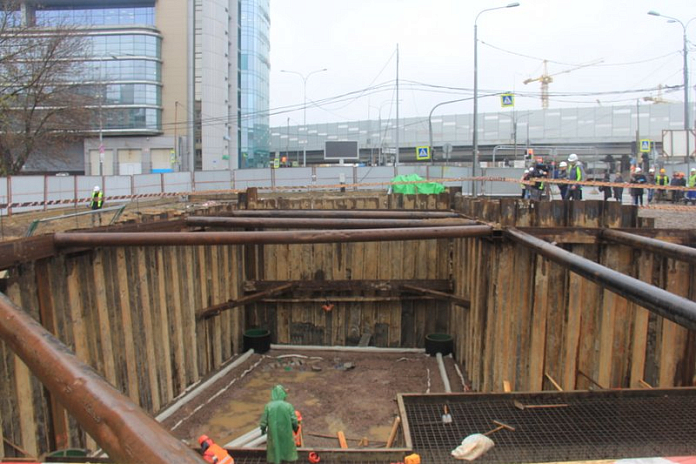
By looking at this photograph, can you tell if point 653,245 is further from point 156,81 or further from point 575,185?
point 156,81

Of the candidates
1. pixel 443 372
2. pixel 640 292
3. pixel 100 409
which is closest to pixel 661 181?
pixel 443 372

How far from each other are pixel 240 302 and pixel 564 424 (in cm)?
693

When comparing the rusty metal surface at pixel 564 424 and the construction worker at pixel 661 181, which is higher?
the construction worker at pixel 661 181

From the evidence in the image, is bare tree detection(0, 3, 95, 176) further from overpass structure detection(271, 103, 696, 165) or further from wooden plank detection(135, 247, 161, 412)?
overpass structure detection(271, 103, 696, 165)

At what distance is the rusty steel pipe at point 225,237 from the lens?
18.2ft

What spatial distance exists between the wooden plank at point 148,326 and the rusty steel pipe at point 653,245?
19.7ft

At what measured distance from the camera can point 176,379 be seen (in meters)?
8.07

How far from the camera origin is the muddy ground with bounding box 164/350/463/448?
7.41 m

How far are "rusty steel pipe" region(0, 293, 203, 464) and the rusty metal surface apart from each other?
2.71 m

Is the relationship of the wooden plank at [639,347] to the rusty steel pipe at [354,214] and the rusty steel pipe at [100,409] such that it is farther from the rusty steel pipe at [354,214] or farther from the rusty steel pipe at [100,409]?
the rusty steel pipe at [100,409]

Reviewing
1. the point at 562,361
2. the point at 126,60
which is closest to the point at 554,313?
the point at 562,361

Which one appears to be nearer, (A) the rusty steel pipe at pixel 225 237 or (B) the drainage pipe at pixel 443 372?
(A) the rusty steel pipe at pixel 225 237

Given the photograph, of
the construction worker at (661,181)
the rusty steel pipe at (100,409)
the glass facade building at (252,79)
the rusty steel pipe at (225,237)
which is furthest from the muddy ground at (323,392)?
the glass facade building at (252,79)

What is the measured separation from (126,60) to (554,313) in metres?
63.0
